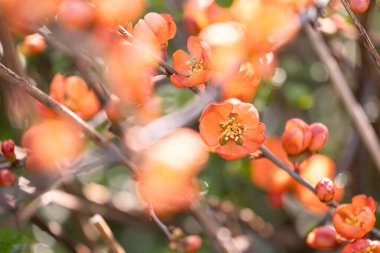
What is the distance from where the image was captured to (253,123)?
39.8 inches

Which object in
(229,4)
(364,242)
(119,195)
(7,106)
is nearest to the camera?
(364,242)

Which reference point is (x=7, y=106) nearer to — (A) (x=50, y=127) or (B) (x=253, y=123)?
(A) (x=50, y=127)

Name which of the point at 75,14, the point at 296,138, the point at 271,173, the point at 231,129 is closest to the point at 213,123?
the point at 231,129

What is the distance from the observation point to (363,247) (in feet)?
3.25

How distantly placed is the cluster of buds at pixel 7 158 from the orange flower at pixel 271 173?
1.82 feet

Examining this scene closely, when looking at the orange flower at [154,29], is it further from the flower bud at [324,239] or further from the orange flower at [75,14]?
the flower bud at [324,239]

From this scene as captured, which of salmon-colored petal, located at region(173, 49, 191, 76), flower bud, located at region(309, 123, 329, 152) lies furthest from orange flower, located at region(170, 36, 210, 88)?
flower bud, located at region(309, 123, 329, 152)

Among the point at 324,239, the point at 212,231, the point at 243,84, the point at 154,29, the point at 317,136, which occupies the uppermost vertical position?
the point at 154,29

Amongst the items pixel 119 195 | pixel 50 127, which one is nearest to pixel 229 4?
pixel 50 127

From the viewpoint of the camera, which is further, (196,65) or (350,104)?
(350,104)

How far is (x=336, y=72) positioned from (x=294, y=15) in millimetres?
240

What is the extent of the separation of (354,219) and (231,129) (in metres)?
0.22

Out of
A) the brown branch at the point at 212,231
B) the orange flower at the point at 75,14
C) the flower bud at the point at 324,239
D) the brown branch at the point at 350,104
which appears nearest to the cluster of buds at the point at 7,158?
the orange flower at the point at 75,14

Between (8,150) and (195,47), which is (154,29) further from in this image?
(8,150)
